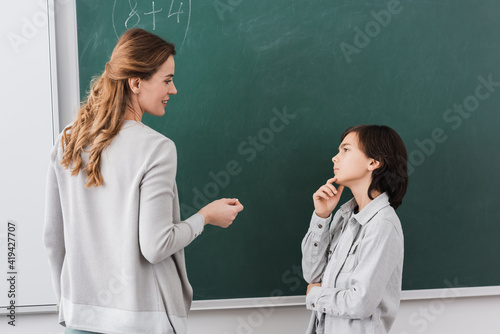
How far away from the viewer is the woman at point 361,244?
1636 mm

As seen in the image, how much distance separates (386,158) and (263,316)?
3.32ft

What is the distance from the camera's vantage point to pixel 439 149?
2.32 m

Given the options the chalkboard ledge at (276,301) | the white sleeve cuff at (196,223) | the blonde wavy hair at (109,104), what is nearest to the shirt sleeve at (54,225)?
the blonde wavy hair at (109,104)

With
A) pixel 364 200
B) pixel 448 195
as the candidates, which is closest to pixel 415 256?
pixel 448 195

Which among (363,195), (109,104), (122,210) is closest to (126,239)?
(122,210)

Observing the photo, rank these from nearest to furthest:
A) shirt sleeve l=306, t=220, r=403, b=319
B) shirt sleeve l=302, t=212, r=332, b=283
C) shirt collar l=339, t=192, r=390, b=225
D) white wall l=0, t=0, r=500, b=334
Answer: shirt sleeve l=306, t=220, r=403, b=319, shirt collar l=339, t=192, r=390, b=225, shirt sleeve l=302, t=212, r=332, b=283, white wall l=0, t=0, r=500, b=334

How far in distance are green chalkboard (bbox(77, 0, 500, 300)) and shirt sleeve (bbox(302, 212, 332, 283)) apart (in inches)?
12.6

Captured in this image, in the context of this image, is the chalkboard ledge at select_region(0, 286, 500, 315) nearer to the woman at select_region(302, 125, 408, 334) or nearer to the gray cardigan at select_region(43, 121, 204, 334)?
the woman at select_region(302, 125, 408, 334)

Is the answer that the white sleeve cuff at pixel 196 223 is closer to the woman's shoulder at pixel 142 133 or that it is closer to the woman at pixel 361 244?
the woman's shoulder at pixel 142 133

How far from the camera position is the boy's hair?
5.83 ft

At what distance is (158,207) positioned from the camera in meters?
1.35

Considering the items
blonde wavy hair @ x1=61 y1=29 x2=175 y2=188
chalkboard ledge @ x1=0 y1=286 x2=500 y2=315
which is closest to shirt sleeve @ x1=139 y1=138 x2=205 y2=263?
blonde wavy hair @ x1=61 y1=29 x2=175 y2=188

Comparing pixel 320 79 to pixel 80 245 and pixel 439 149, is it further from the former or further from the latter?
pixel 80 245

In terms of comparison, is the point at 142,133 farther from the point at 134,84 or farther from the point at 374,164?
the point at 374,164
